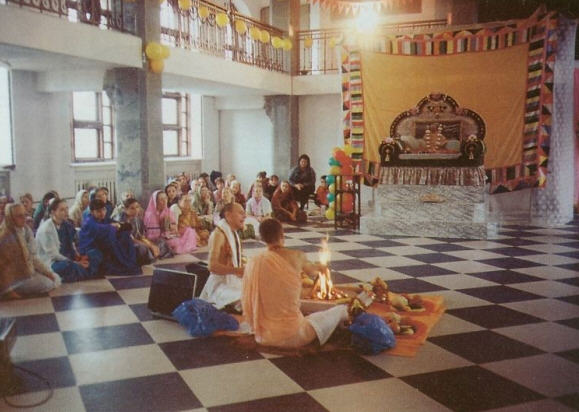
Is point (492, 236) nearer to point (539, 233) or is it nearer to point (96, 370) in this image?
point (539, 233)

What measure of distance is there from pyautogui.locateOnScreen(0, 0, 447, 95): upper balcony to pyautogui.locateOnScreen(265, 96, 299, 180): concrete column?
1.29 ft

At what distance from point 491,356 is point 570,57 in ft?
25.7

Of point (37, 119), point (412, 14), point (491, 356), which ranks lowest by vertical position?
point (491, 356)

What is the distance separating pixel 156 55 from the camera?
931 cm

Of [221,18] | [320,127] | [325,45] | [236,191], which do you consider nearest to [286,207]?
[236,191]

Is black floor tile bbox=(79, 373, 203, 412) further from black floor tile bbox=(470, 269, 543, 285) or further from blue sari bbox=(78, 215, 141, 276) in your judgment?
black floor tile bbox=(470, 269, 543, 285)

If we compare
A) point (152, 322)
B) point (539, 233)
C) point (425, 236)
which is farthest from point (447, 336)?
point (539, 233)

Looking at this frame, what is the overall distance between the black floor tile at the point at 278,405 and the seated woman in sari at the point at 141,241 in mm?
4003

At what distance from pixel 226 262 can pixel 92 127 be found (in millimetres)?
8977

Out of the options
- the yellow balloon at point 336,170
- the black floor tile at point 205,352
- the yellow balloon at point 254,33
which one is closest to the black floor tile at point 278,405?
the black floor tile at point 205,352

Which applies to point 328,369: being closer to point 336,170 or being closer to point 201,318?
point 201,318

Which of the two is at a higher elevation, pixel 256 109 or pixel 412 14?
pixel 412 14

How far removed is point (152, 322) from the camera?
4.85 metres

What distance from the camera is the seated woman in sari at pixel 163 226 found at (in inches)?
310
